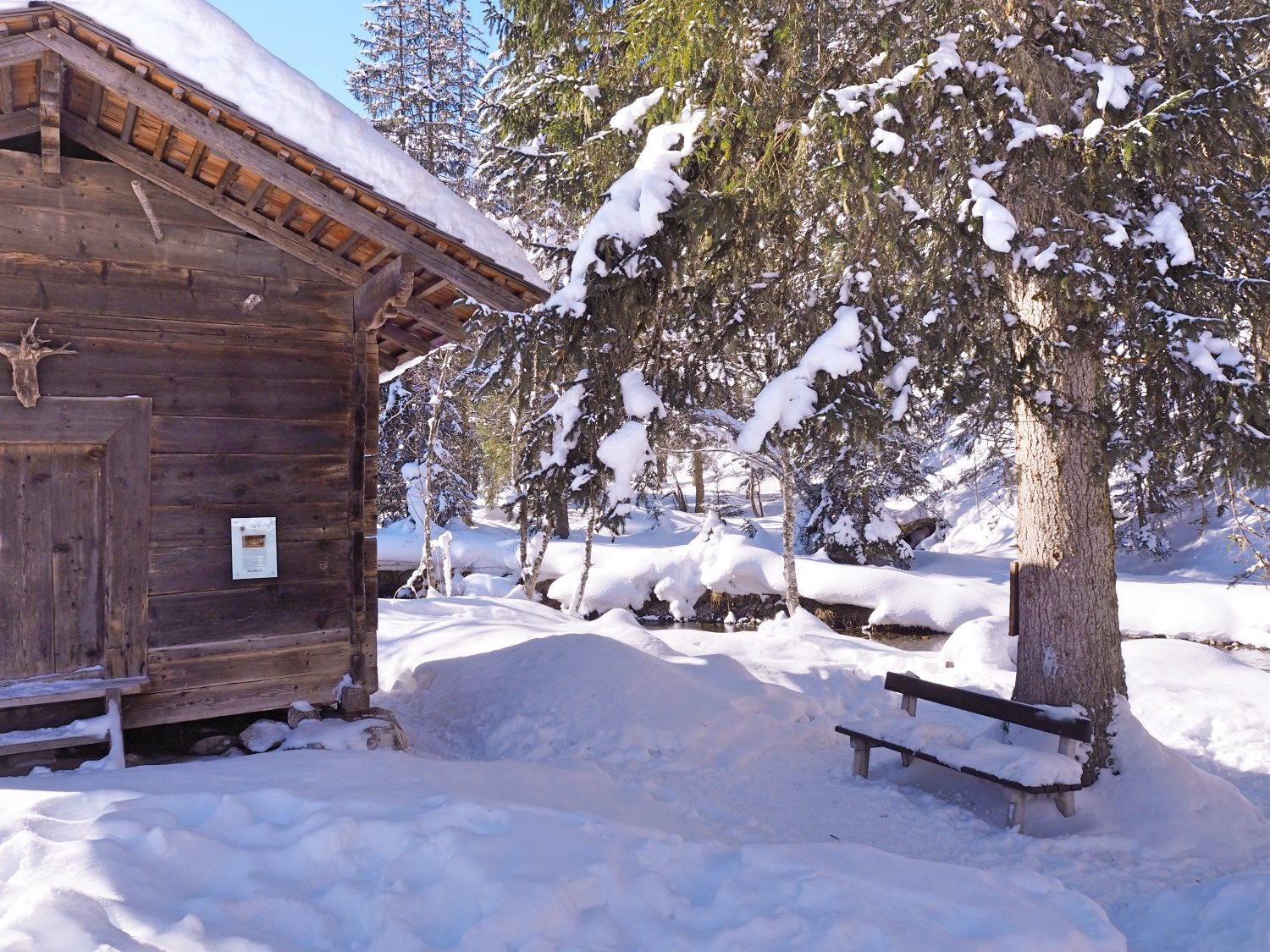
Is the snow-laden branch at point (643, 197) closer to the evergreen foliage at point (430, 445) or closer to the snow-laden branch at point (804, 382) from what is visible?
the snow-laden branch at point (804, 382)

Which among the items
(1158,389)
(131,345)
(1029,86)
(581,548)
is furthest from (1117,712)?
(581,548)

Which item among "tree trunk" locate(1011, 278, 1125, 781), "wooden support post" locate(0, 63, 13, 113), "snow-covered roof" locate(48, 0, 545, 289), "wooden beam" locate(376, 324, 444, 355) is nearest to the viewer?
"snow-covered roof" locate(48, 0, 545, 289)

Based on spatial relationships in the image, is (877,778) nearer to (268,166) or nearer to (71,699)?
(71,699)

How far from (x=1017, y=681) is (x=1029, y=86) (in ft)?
16.3

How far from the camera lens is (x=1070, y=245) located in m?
7.29

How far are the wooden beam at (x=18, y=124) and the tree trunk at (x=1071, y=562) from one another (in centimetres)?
737

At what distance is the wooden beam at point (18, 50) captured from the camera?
17.6 feet

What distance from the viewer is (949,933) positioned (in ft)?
13.3

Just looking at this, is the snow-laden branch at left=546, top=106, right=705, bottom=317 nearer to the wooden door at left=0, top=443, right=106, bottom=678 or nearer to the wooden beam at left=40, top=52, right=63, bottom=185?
the wooden beam at left=40, top=52, right=63, bottom=185

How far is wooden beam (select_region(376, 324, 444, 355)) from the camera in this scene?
8.47 meters

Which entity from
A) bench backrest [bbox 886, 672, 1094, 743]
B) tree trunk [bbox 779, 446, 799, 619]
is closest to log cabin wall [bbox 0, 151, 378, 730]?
bench backrest [bbox 886, 672, 1094, 743]

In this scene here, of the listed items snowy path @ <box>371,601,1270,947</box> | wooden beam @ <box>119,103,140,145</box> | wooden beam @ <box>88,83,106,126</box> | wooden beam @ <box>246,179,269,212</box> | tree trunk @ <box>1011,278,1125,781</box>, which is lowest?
snowy path @ <box>371,601,1270,947</box>

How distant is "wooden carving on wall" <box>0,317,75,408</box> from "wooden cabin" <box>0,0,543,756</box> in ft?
0.05

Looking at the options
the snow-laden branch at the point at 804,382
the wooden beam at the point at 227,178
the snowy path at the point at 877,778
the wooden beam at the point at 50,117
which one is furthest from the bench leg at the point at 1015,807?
the wooden beam at the point at 50,117
